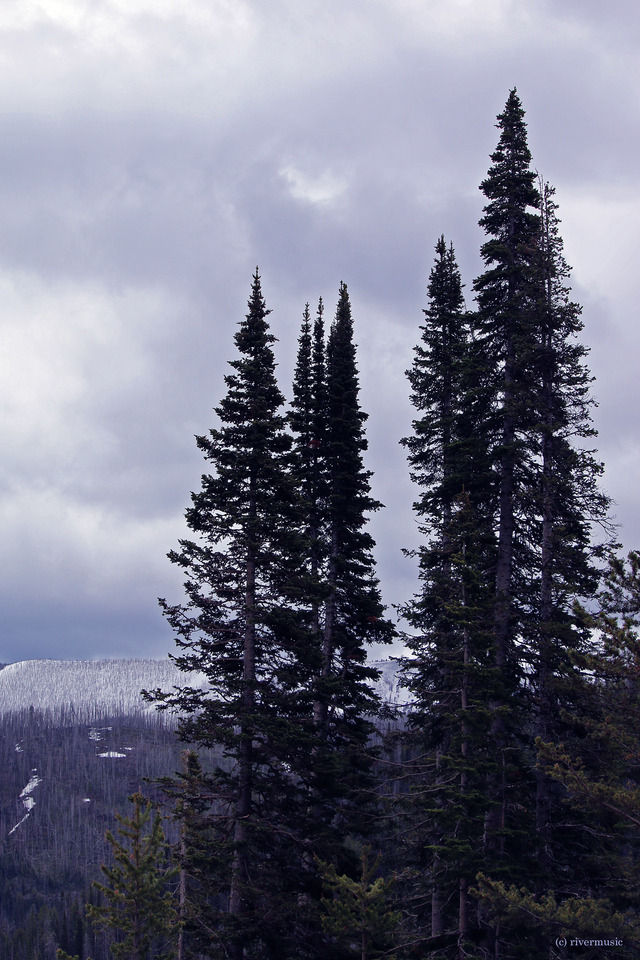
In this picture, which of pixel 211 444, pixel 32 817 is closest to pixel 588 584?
pixel 211 444

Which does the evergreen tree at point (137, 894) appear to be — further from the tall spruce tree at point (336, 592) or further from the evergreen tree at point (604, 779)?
the evergreen tree at point (604, 779)

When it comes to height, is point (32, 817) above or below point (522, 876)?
below

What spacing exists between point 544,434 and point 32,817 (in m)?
210

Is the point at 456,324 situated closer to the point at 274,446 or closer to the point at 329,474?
the point at 329,474

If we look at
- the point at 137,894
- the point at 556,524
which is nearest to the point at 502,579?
the point at 556,524

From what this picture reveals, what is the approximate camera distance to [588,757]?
19.2 meters

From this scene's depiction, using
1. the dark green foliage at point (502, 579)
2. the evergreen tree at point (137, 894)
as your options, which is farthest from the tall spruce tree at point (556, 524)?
the evergreen tree at point (137, 894)

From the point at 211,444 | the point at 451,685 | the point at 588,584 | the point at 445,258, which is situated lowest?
the point at 451,685

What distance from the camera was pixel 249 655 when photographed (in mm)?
21016

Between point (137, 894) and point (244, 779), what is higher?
point (244, 779)

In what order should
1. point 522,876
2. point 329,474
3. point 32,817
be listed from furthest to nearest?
point 32,817, point 329,474, point 522,876

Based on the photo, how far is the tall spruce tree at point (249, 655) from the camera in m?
19.8

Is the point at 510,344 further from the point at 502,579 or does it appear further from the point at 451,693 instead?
the point at 451,693

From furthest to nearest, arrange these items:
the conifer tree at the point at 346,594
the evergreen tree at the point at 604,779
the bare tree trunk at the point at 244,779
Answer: the conifer tree at the point at 346,594 → the bare tree trunk at the point at 244,779 → the evergreen tree at the point at 604,779
